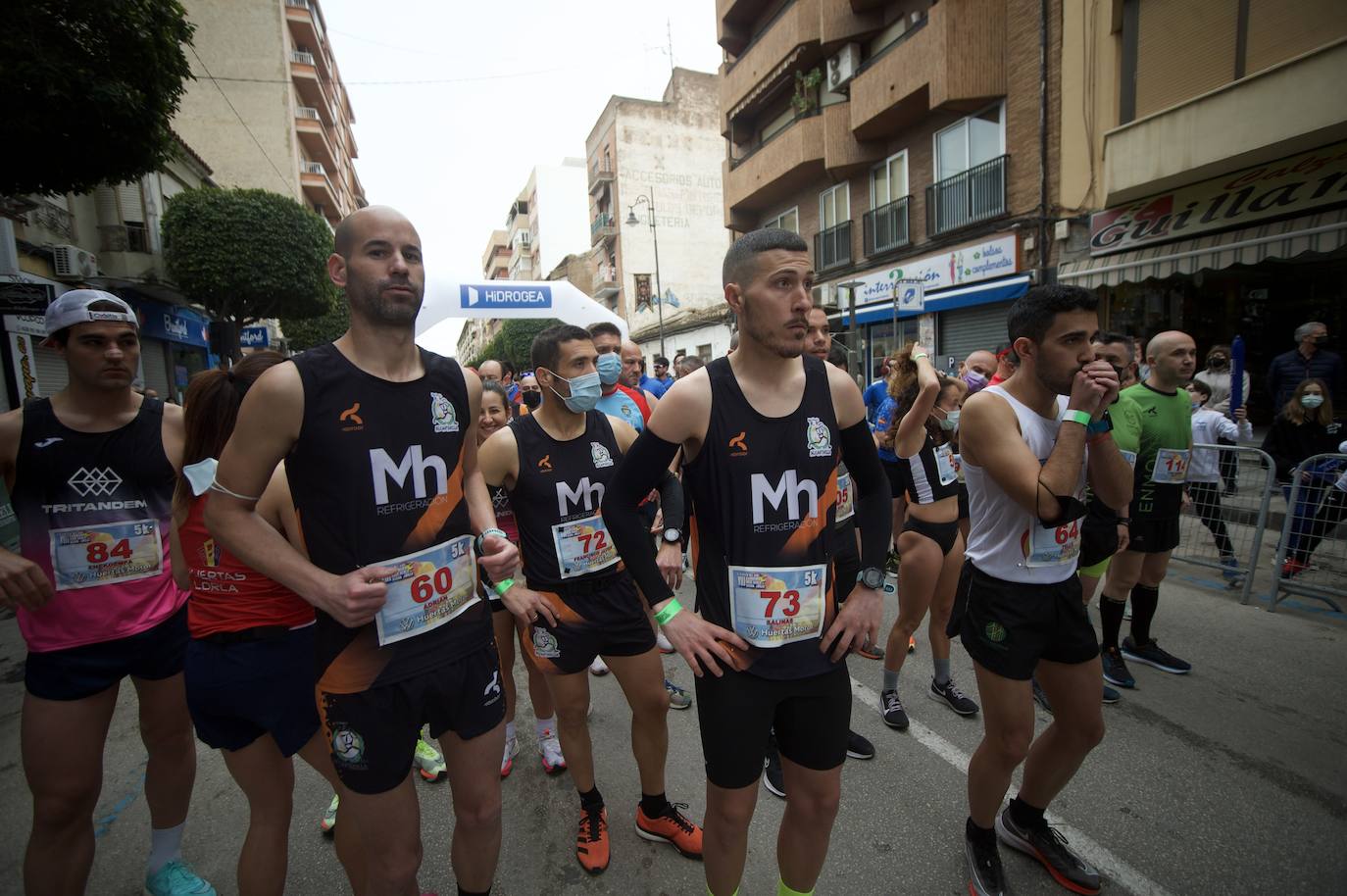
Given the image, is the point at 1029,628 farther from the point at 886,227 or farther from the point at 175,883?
the point at 886,227

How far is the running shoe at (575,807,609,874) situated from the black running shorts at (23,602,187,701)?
1.74 meters

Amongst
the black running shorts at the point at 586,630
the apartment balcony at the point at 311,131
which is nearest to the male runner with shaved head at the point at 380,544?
the black running shorts at the point at 586,630

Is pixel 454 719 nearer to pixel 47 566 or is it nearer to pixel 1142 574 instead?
pixel 47 566

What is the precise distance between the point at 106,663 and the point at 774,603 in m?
2.45

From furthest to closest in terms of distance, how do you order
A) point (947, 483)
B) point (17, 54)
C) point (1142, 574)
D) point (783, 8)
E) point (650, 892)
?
point (783, 8) < point (17, 54) < point (1142, 574) < point (947, 483) < point (650, 892)

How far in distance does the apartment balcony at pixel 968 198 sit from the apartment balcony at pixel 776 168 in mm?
4534

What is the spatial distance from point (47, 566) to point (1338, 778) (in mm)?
5659

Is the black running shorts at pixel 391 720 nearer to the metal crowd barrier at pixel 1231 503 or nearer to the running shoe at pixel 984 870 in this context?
the running shoe at pixel 984 870

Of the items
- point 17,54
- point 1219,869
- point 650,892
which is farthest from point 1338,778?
point 17,54

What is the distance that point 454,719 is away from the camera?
1942mm

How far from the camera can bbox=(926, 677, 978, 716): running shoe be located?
3.66m

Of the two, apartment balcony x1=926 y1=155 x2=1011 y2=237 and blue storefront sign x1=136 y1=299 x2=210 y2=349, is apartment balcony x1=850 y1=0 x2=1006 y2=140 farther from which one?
blue storefront sign x1=136 y1=299 x2=210 y2=349

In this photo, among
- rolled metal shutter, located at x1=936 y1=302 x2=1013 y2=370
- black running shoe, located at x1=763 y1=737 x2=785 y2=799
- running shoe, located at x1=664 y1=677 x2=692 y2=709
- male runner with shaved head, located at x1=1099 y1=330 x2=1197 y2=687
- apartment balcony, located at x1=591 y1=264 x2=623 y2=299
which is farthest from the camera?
apartment balcony, located at x1=591 y1=264 x2=623 y2=299

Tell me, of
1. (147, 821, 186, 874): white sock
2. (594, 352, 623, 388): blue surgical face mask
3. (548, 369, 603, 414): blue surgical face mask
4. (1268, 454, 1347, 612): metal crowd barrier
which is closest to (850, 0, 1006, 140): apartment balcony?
(1268, 454, 1347, 612): metal crowd barrier
